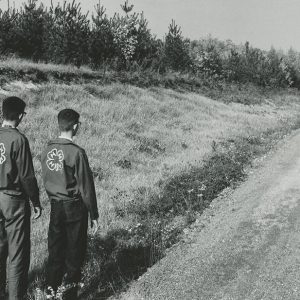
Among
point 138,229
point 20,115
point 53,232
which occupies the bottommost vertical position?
point 138,229

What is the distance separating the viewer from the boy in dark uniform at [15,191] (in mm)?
4355

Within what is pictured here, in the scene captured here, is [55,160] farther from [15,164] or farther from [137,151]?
[137,151]

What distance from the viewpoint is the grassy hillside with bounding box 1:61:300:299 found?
607 cm

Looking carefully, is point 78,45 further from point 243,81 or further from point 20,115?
point 243,81

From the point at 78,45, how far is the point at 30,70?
5.69 meters

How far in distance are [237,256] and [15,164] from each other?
10.9 ft

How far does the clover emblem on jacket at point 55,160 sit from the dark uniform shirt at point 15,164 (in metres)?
0.21

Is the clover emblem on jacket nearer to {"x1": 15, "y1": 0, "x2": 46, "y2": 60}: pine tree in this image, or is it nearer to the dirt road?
the dirt road

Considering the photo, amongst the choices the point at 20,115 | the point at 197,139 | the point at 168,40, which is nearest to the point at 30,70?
the point at 197,139

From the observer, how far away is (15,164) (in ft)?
14.5

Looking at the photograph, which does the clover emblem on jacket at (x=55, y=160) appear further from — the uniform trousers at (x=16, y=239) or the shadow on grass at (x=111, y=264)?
the shadow on grass at (x=111, y=264)

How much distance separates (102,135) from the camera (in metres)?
14.4

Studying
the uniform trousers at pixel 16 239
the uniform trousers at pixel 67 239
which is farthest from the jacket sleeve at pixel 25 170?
the uniform trousers at pixel 67 239

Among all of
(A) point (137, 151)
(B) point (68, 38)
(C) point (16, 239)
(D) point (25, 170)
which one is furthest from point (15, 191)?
(B) point (68, 38)
